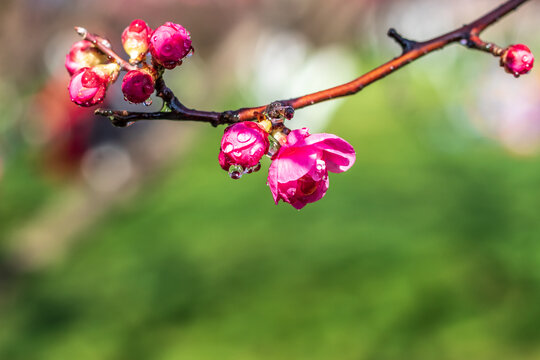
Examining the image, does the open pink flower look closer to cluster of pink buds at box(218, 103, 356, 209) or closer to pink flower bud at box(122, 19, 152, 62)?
cluster of pink buds at box(218, 103, 356, 209)

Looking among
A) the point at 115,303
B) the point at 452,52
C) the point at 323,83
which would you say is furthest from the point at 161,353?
the point at 452,52

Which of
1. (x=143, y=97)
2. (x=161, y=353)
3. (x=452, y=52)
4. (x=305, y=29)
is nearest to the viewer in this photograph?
(x=143, y=97)

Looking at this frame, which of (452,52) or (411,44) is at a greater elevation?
(452,52)

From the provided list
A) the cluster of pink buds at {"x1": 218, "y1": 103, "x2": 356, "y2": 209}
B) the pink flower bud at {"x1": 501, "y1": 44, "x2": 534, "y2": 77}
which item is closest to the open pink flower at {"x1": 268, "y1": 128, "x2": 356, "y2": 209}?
the cluster of pink buds at {"x1": 218, "y1": 103, "x2": 356, "y2": 209}

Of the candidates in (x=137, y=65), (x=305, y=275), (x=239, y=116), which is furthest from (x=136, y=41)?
(x=305, y=275)

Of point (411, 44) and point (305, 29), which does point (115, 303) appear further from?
point (411, 44)

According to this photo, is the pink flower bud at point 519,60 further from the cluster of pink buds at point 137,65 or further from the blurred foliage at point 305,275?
the blurred foliage at point 305,275

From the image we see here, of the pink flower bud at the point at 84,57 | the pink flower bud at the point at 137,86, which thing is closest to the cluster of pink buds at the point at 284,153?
the pink flower bud at the point at 137,86
